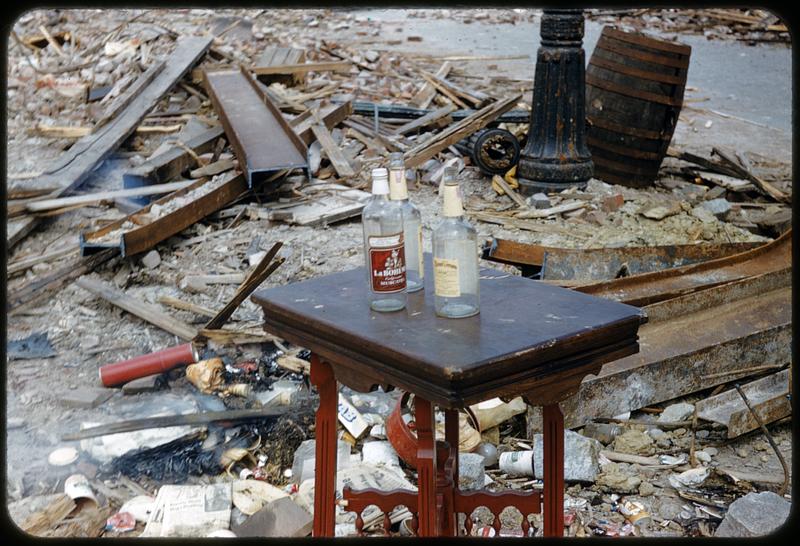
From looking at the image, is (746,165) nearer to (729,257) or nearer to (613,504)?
(729,257)

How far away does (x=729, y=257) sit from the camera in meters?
5.07


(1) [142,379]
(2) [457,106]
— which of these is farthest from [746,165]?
(1) [142,379]

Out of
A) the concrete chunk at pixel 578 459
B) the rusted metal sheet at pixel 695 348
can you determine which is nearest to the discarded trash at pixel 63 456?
the concrete chunk at pixel 578 459

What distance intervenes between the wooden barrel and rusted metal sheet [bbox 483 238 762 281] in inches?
107

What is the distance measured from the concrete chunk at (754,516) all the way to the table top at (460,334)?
4.04ft

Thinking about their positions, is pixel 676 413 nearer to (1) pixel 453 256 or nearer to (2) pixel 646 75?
(1) pixel 453 256

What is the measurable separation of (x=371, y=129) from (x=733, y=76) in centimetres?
676

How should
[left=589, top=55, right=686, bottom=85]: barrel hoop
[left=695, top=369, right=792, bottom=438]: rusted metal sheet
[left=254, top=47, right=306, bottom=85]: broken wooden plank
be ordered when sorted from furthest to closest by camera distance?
[left=254, top=47, right=306, bottom=85]: broken wooden plank, [left=589, top=55, right=686, bottom=85]: barrel hoop, [left=695, top=369, right=792, bottom=438]: rusted metal sheet

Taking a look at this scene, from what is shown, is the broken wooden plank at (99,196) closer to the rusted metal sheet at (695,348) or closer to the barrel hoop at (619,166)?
the barrel hoop at (619,166)

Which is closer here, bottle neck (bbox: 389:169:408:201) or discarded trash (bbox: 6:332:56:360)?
bottle neck (bbox: 389:169:408:201)

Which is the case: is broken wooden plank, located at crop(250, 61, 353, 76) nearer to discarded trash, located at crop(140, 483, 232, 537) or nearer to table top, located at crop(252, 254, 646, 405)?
discarded trash, located at crop(140, 483, 232, 537)

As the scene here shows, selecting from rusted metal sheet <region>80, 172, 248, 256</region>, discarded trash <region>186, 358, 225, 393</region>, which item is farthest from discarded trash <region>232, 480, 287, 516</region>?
rusted metal sheet <region>80, 172, 248, 256</region>

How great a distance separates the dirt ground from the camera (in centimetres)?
409

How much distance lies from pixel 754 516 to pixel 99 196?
574 centimetres
